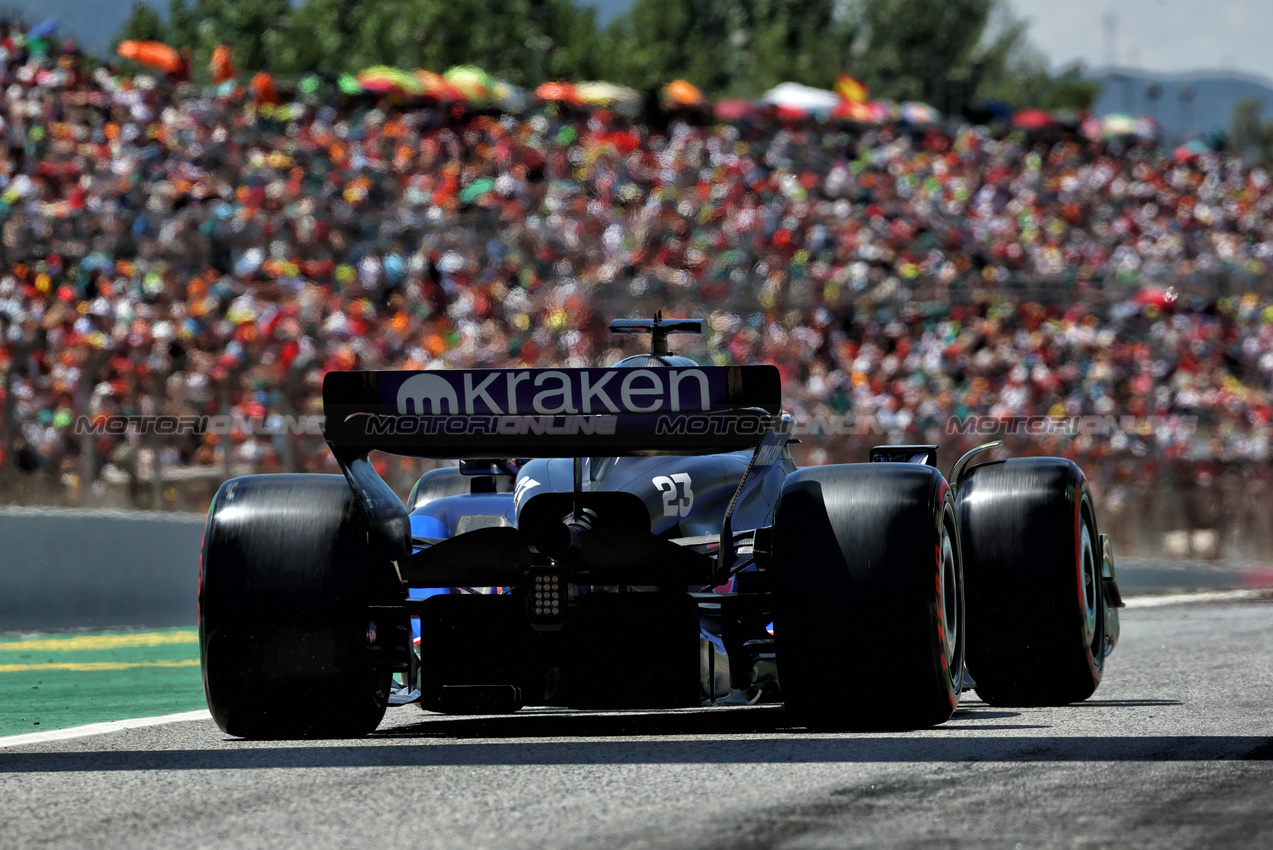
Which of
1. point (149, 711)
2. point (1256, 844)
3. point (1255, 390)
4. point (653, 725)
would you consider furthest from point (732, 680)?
point (1255, 390)

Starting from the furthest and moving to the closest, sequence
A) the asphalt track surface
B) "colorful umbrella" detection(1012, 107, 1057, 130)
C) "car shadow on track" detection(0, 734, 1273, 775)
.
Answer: "colorful umbrella" detection(1012, 107, 1057, 130) → "car shadow on track" detection(0, 734, 1273, 775) → the asphalt track surface

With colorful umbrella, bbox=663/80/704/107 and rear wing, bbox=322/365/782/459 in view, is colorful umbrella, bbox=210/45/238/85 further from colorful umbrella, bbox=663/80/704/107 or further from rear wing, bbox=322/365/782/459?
rear wing, bbox=322/365/782/459

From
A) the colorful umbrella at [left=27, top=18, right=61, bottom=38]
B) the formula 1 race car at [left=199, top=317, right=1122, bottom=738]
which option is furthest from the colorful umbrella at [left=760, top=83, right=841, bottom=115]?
the formula 1 race car at [left=199, top=317, right=1122, bottom=738]

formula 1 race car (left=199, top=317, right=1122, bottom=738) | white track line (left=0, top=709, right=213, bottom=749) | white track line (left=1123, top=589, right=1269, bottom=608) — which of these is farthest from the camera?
white track line (left=1123, top=589, right=1269, bottom=608)

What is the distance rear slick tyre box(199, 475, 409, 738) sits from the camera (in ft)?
18.3

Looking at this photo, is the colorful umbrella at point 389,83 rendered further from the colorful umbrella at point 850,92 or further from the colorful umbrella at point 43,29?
the colorful umbrella at point 850,92

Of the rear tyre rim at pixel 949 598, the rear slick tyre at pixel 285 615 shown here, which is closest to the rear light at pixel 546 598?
the rear slick tyre at pixel 285 615

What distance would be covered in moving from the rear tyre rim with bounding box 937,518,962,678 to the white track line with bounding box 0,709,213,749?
2.65 m

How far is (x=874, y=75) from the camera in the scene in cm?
7888

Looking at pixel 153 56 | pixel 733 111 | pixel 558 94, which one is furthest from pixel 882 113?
pixel 153 56

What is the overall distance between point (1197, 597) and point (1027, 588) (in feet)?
36.0

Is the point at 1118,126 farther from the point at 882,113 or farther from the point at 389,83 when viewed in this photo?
the point at 389,83

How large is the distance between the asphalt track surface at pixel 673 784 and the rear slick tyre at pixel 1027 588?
149mm

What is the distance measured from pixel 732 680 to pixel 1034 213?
2886 cm
